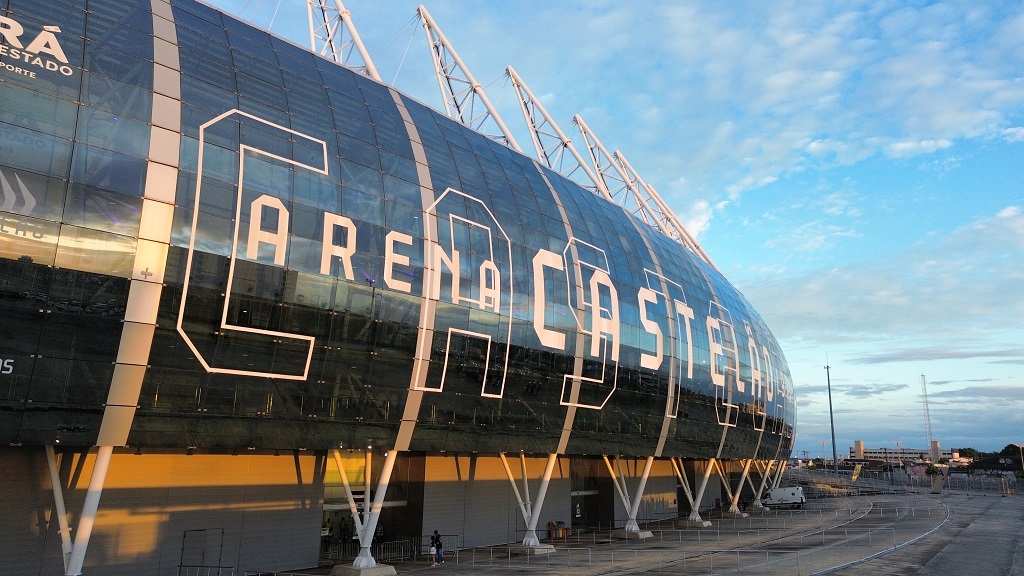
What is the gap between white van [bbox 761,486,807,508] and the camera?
75.8 m

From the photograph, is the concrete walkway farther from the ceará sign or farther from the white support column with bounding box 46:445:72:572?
the ceará sign

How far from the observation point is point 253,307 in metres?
22.7

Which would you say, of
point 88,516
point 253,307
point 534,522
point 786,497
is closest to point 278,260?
point 253,307

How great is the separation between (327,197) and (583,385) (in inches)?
694

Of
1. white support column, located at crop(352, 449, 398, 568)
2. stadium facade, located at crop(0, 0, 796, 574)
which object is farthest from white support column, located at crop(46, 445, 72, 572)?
white support column, located at crop(352, 449, 398, 568)

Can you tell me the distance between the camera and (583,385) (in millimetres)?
37125

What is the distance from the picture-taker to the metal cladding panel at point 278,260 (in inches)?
747

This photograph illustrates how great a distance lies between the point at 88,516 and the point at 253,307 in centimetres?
726

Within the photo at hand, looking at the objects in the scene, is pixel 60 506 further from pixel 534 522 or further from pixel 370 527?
pixel 534 522

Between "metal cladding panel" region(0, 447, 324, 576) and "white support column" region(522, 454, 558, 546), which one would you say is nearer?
"metal cladding panel" region(0, 447, 324, 576)

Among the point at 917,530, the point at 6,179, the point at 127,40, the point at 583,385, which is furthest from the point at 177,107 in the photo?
the point at 917,530

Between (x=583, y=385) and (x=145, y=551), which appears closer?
(x=145, y=551)

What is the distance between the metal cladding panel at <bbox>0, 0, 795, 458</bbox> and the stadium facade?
0.26 feet

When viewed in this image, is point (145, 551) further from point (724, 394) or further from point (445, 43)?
point (724, 394)
